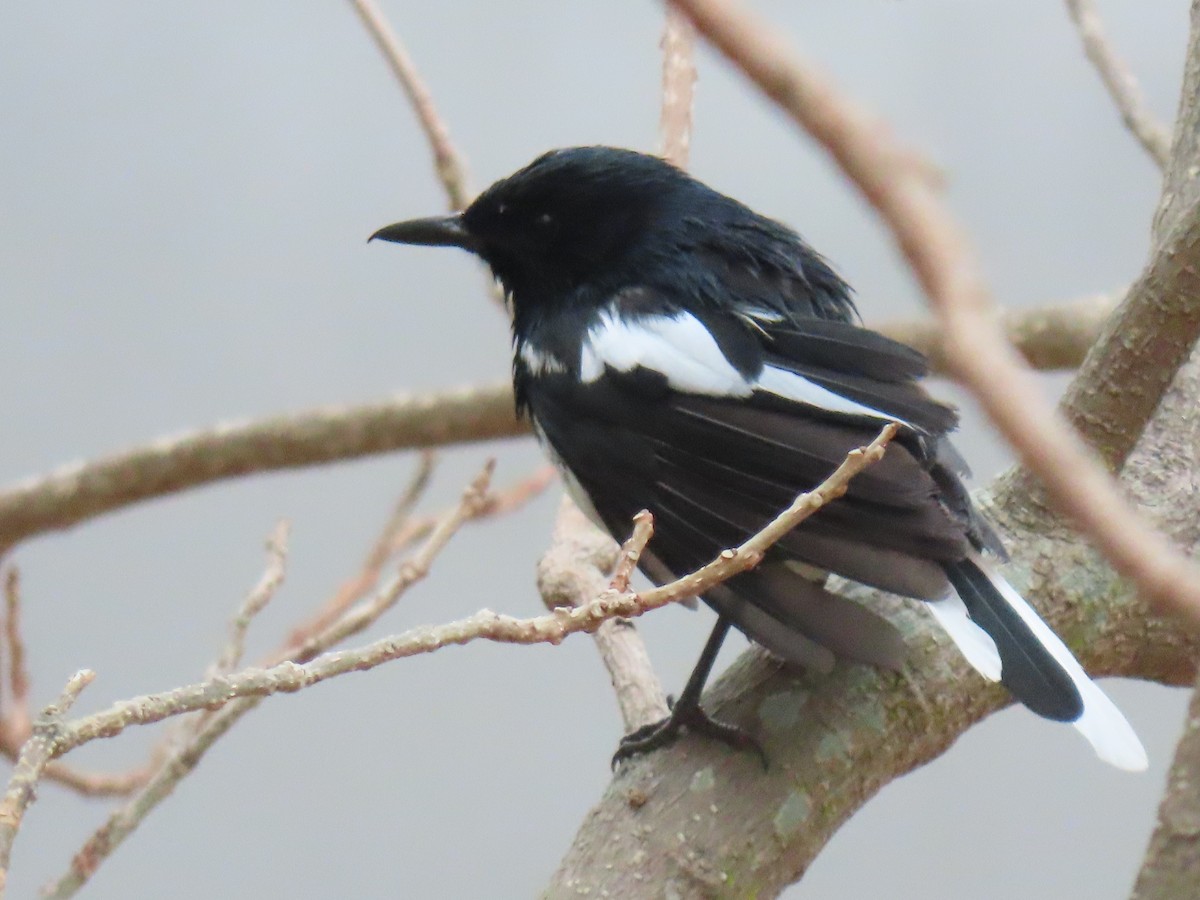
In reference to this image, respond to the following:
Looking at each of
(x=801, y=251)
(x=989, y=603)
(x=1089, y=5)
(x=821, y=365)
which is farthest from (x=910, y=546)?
(x=1089, y=5)

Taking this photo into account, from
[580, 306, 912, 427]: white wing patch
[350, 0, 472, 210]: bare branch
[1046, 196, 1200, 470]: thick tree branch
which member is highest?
[350, 0, 472, 210]: bare branch

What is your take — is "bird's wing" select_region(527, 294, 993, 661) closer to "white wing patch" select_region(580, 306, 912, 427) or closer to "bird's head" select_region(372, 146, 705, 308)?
"white wing patch" select_region(580, 306, 912, 427)

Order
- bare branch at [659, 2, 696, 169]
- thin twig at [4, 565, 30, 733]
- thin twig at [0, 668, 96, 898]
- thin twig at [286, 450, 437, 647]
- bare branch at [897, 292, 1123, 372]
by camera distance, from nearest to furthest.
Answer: thin twig at [0, 668, 96, 898]
thin twig at [4, 565, 30, 733]
bare branch at [659, 2, 696, 169]
thin twig at [286, 450, 437, 647]
bare branch at [897, 292, 1123, 372]

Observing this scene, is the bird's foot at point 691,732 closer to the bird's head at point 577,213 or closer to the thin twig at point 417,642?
the thin twig at point 417,642

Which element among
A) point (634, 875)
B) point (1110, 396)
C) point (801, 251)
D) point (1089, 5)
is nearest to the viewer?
point (634, 875)

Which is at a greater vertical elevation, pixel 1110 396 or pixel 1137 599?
pixel 1110 396

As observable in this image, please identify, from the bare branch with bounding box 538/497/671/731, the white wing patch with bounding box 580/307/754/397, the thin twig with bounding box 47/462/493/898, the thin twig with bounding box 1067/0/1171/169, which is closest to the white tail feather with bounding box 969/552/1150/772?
the white wing patch with bounding box 580/307/754/397

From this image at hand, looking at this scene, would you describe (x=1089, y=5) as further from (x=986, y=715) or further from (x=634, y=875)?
(x=634, y=875)
